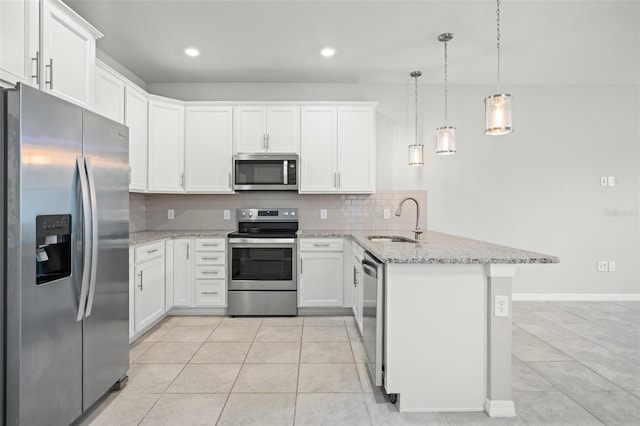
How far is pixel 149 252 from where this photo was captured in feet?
10.6

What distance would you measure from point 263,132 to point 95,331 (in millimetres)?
2657

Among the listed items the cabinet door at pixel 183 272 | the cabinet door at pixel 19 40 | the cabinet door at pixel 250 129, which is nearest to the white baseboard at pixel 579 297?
the cabinet door at pixel 250 129

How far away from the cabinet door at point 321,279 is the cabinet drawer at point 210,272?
34.2 inches

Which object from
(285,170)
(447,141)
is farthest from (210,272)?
(447,141)

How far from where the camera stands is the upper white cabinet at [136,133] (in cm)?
338

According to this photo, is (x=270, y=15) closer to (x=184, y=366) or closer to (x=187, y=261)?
(x=187, y=261)

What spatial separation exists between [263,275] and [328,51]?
2.38 m

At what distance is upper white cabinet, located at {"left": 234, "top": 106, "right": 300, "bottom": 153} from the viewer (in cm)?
401

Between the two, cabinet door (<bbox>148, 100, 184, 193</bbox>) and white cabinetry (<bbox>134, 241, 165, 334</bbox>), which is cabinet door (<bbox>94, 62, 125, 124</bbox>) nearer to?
cabinet door (<bbox>148, 100, 184, 193</bbox>)

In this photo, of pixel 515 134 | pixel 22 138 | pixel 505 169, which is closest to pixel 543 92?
pixel 515 134

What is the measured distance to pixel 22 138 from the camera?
58.7 inches

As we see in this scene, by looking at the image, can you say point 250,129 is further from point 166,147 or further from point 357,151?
point 357,151

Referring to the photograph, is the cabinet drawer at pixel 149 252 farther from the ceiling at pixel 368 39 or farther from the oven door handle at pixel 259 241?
the ceiling at pixel 368 39

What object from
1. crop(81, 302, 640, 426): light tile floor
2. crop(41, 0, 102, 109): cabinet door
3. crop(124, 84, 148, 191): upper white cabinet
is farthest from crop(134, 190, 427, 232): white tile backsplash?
crop(41, 0, 102, 109): cabinet door
